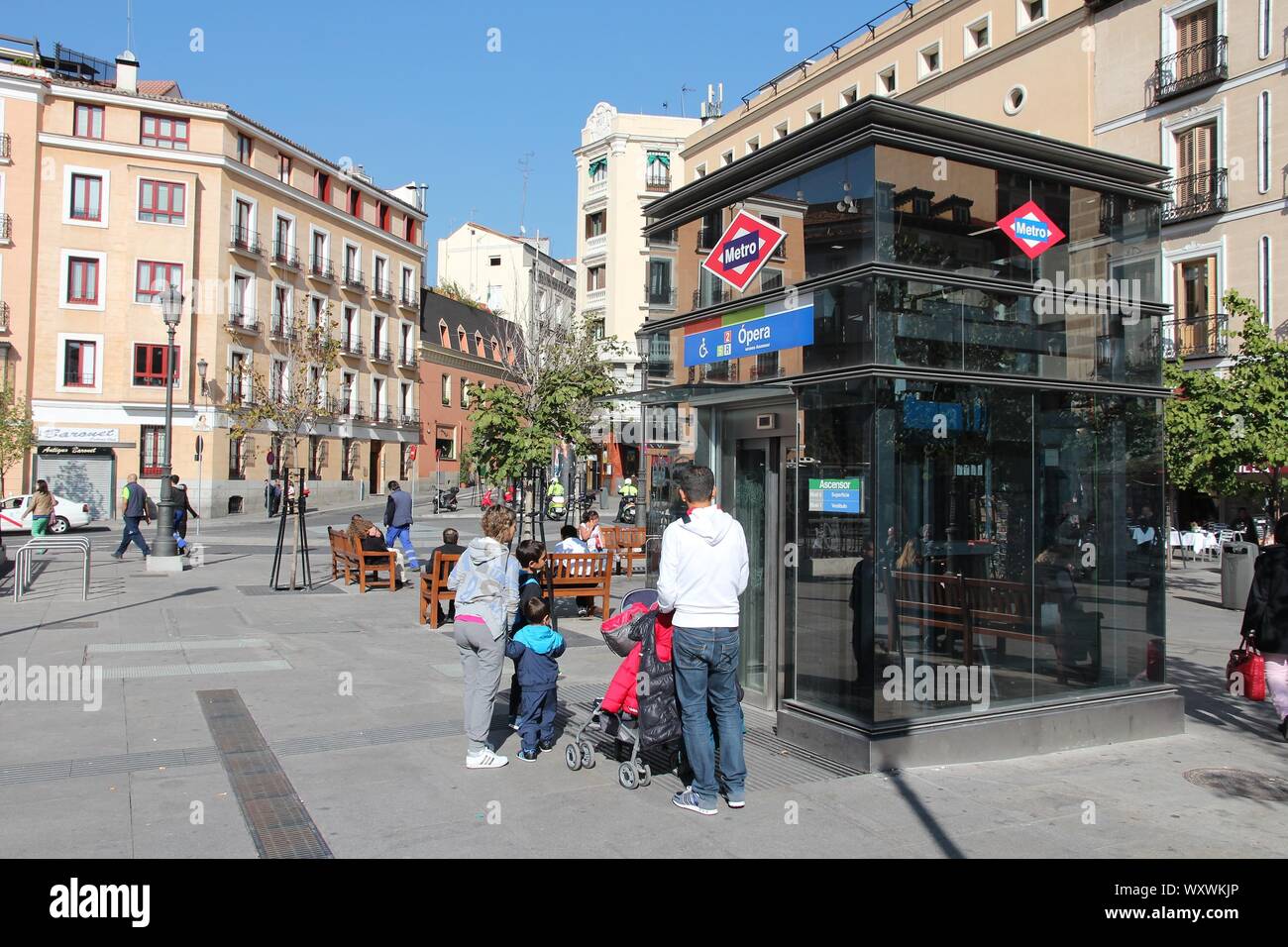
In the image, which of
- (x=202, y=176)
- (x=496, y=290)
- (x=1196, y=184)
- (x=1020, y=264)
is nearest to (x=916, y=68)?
(x=1196, y=184)

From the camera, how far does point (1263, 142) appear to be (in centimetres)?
2548

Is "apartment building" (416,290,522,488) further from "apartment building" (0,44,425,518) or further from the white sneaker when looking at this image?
the white sneaker

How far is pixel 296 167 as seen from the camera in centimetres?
4691

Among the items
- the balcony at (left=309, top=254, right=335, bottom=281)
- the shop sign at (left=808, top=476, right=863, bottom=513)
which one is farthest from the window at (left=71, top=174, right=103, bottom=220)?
the shop sign at (left=808, top=476, right=863, bottom=513)

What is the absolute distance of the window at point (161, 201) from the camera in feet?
130

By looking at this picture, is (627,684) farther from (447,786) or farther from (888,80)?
(888,80)

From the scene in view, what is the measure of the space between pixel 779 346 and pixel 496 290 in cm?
6967

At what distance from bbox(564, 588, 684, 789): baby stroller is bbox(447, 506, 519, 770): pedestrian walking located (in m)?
0.60


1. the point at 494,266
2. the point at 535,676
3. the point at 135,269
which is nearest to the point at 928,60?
the point at 135,269

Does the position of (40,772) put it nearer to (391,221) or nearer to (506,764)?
(506,764)

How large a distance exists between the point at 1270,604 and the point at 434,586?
329 inches

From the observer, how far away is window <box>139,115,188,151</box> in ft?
132

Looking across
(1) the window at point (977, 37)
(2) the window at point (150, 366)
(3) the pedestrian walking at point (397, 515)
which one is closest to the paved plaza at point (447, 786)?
(3) the pedestrian walking at point (397, 515)

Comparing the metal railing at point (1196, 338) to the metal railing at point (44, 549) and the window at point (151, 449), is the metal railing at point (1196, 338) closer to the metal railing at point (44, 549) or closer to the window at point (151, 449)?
the metal railing at point (44, 549)
